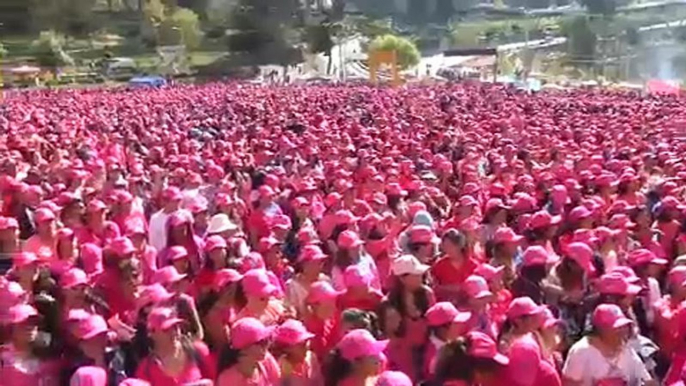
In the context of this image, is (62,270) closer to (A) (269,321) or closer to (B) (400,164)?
(A) (269,321)

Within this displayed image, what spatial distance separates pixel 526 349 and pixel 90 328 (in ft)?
6.42

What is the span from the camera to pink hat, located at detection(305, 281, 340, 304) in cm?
651

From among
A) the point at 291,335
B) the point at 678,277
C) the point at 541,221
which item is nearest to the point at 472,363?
the point at 291,335

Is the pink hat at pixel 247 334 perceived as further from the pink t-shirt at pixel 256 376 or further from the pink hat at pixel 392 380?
the pink hat at pixel 392 380

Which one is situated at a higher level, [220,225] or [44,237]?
[44,237]

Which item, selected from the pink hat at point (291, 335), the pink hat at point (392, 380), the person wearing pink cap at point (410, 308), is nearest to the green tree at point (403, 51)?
the person wearing pink cap at point (410, 308)

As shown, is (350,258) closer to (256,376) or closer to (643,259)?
(643,259)

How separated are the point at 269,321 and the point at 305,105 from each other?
74.1ft

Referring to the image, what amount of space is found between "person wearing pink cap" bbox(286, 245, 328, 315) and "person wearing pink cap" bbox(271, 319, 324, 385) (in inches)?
43.1

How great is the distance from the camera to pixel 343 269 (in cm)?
759

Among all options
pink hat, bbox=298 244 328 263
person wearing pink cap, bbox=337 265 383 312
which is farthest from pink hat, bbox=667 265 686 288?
pink hat, bbox=298 244 328 263

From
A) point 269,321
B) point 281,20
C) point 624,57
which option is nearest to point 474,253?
point 269,321

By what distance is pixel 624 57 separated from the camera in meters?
110

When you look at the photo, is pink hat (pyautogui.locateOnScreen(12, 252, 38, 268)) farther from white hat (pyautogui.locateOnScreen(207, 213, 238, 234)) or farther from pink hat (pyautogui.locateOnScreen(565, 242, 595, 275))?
pink hat (pyautogui.locateOnScreen(565, 242, 595, 275))
